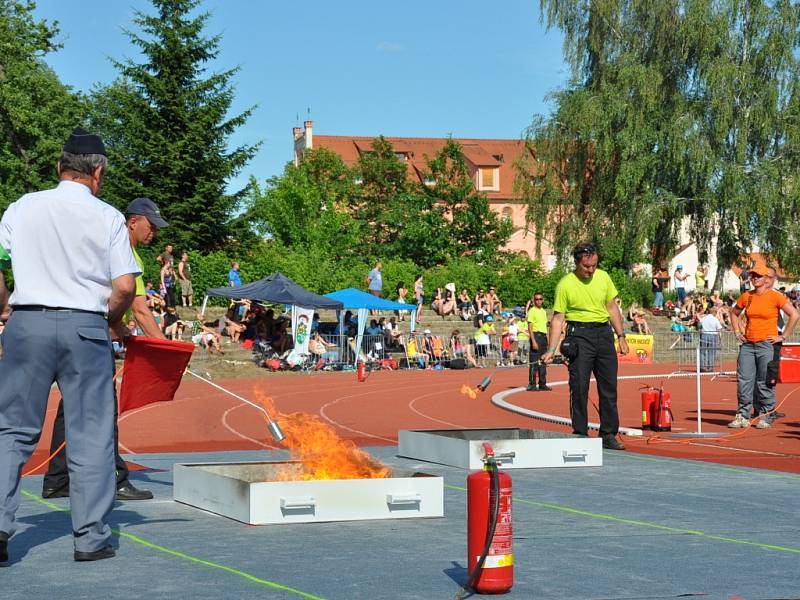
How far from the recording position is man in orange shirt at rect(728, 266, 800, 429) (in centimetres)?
1488

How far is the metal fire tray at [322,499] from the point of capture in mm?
7516

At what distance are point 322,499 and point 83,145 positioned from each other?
8.94 feet

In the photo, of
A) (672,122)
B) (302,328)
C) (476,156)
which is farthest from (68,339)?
(476,156)

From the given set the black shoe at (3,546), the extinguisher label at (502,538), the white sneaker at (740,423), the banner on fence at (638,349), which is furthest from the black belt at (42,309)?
the banner on fence at (638,349)

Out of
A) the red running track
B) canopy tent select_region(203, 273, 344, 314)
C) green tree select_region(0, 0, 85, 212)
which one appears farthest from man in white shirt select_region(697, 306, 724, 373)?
green tree select_region(0, 0, 85, 212)

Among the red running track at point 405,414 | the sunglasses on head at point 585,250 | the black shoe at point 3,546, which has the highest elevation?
the sunglasses on head at point 585,250

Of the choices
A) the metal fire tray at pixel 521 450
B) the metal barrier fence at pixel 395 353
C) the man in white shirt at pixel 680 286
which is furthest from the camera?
the man in white shirt at pixel 680 286

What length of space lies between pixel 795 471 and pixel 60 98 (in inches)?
2159

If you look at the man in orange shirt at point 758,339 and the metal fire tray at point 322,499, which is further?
the man in orange shirt at point 758,339

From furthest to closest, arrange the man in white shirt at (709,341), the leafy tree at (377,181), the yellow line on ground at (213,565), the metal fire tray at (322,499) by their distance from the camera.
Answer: the leafy tree at (377,181) < the man in white shirt at (709,341) < the metal fire tray at (322,499) < the yellow line on ground at (213,565)

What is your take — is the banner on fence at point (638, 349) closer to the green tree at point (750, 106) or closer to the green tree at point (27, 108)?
the green tree at point (750, 106)

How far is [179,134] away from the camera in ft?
155

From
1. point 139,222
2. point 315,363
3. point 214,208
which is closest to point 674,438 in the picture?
point 139,222

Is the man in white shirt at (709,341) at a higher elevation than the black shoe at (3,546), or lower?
higher
